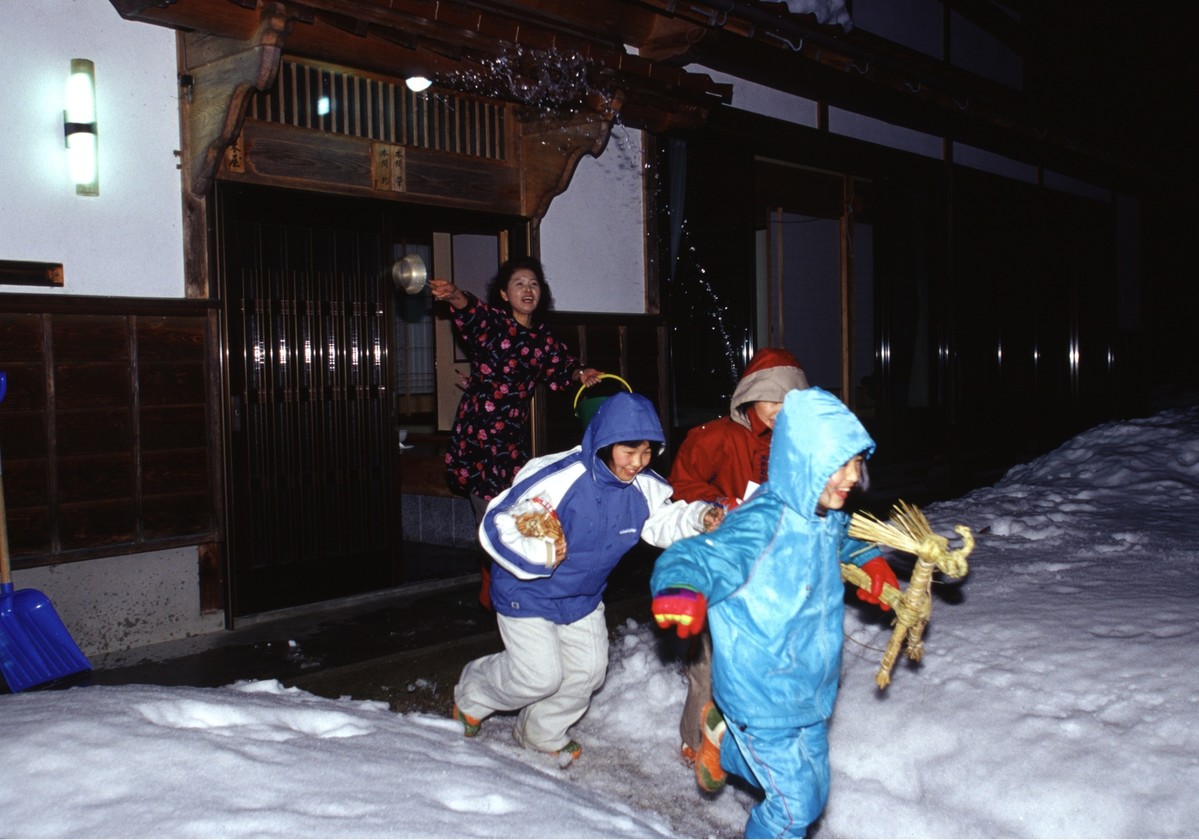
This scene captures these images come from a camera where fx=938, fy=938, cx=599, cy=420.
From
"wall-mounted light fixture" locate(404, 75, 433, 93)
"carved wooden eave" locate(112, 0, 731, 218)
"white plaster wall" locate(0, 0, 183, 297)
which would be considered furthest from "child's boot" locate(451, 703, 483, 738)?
"wall-mounted light fixture" locate(404, 75, 433, 93)

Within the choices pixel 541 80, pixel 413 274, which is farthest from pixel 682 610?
pixel 541 80

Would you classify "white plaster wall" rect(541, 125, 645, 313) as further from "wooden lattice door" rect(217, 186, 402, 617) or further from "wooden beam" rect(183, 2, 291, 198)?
"wooden beam" rect(183, 2, 291, 198)

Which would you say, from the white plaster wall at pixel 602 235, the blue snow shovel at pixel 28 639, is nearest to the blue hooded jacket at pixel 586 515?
the blue snow shovel at pixel 28 639

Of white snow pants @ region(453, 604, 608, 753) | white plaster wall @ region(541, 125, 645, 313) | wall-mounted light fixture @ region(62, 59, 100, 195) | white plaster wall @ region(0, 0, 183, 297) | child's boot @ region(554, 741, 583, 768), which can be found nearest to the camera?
white snow pants @ region(453, 604, 608, 753)

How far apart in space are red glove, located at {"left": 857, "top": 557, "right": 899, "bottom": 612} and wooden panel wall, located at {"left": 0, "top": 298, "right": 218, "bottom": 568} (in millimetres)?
3805

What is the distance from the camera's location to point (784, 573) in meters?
3.23

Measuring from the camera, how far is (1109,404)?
15.1 metres

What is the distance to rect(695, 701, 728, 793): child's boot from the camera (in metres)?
3.84

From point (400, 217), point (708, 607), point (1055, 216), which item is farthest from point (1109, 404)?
point (708, 607)

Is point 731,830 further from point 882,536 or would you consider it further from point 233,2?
point 233,2

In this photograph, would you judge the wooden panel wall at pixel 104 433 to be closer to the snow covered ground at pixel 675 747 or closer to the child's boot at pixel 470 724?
the snow covered ground at pixel 675 747

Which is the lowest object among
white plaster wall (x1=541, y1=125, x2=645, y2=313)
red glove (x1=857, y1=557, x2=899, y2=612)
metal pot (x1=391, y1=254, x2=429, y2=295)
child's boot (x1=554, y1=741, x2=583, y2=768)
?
child's boot (x1=554, y1=741, x2=583, y2=768)

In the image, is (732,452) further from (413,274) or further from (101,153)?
(101,153)

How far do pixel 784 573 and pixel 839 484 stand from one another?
0.36 m
